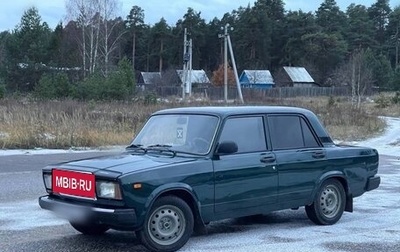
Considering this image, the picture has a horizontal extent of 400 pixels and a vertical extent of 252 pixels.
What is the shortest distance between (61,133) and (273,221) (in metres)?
13.8

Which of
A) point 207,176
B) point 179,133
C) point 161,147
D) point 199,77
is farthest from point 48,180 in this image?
point 199,77

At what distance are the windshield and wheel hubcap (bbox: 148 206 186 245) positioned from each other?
2.81 ft

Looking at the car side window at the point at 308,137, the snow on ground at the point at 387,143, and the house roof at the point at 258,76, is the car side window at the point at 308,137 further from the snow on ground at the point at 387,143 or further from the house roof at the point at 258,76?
the house roof at the point at 258,76

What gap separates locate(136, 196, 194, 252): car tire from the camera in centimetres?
713

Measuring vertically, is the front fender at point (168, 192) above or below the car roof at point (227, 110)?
below

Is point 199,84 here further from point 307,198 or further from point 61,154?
point 307,198

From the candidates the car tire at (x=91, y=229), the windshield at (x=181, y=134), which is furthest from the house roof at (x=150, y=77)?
the car tire at (x=91, y=229)

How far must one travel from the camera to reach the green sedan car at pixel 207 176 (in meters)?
7.03

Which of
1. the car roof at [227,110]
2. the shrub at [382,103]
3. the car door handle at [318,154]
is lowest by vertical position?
the shrub at [382,103]

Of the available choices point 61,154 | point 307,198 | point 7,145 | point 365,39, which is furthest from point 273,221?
point 365,39

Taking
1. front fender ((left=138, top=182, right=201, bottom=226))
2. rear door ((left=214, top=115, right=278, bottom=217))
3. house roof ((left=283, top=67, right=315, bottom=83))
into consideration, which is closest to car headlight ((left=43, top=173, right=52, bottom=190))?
front fender ((left=138, top=182, right=201, bottom=226))

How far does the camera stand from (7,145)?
20.5 m

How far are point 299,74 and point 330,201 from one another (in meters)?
90.8

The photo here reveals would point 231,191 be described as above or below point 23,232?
above
